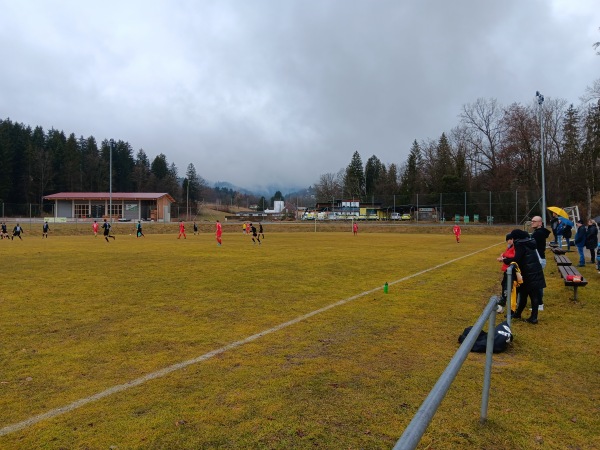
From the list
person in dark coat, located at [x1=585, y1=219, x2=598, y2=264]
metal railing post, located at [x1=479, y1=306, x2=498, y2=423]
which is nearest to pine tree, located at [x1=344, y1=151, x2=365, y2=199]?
person in dark coat, located at [x1=585, y1=219, x2=598, y2=264]

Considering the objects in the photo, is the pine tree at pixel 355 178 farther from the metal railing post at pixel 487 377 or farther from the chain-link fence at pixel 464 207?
the metal railing post at pixel 487 377

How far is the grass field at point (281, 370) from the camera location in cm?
337

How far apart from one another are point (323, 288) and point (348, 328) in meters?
3.76

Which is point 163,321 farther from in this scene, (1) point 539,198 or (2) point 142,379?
(1) point 539,198

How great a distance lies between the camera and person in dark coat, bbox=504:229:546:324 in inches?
274

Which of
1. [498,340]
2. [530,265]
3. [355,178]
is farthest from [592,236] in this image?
[355,178]

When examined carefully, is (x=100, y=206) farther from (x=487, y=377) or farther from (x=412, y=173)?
(x=487, y=377)

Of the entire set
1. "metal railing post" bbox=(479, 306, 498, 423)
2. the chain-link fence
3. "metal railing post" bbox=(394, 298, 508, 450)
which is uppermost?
the chain-link fence

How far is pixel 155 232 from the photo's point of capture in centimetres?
5309

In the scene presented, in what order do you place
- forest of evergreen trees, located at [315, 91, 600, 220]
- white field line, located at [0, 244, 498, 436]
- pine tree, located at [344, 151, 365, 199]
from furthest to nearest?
pine tree, located at [344, 151, 365, 199] → forest of evergreen trees, located at [315, 91, 600, 220] → white field line, located at [0, 244, 498, 436]

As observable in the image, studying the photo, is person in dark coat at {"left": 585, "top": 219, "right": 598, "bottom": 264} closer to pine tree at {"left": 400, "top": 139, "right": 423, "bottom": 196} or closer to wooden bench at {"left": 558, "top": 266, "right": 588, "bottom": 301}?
wooden bench at {"left": 558, "top": 266, "right": 588, "bottom": 301}

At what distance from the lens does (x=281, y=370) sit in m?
4.78

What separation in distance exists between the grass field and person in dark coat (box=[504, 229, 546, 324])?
50 centimetres

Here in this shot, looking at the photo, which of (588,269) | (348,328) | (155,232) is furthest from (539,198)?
(348,328)
